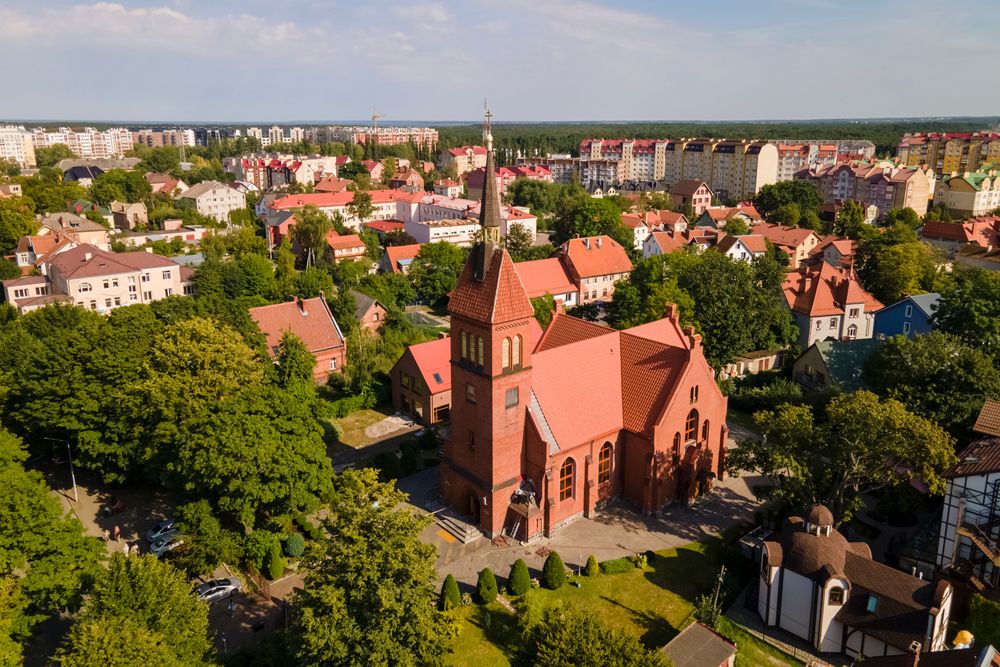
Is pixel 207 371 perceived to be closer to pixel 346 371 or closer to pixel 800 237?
pixel 346 371

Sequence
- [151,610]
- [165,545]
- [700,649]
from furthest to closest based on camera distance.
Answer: [165,545], [700,649], [151,610]

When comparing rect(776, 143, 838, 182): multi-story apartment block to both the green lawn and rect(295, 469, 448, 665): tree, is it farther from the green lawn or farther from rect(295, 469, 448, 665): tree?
rect(295, 469, 448, 665): tree

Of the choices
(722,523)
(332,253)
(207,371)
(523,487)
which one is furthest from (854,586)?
(332,253)

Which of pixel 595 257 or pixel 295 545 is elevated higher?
pixel 595 257

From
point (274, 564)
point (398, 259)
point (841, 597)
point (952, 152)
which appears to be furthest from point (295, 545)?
point (952, 152)

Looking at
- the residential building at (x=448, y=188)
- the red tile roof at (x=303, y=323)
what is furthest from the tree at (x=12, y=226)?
the residential building at (x=448, y=188)

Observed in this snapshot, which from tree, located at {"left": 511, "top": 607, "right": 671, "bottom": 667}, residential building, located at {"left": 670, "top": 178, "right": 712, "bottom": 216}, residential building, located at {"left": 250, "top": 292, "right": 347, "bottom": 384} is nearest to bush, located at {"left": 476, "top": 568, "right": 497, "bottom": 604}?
tree, located at {"left": 511, "top": 607, "right": 671, "bottom": 667}

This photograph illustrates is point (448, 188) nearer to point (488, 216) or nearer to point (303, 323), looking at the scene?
point (303, 323)
